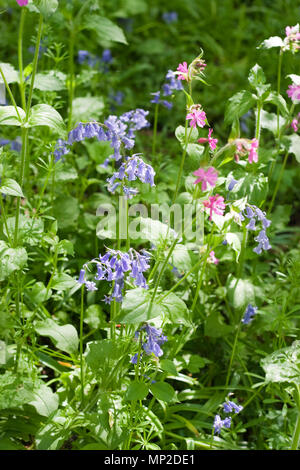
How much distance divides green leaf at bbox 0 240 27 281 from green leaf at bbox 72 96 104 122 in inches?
45.8

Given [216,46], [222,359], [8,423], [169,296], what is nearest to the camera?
[169,296]

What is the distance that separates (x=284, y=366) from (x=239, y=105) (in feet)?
3.33

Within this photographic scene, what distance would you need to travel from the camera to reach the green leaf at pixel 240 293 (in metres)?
2.51

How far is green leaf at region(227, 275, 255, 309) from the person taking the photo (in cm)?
251

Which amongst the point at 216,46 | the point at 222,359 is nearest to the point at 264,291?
the point at 222,359

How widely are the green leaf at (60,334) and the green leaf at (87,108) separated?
1.20 m

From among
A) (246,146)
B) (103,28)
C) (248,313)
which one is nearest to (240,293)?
(248,313)

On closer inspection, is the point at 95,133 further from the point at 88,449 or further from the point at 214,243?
the point at 88,449

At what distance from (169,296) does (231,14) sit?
3.96 metres

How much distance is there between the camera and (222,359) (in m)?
2.77

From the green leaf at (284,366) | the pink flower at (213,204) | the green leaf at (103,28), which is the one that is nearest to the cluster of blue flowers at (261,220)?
the pink flower at (213,204)

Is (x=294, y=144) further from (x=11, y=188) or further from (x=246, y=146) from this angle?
(x=11, y=188)

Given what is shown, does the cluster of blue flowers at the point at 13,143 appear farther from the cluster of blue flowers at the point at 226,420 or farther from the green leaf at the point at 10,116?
the cluster of blue flowers at the point at 226,420

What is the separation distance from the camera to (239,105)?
2.36 metres
